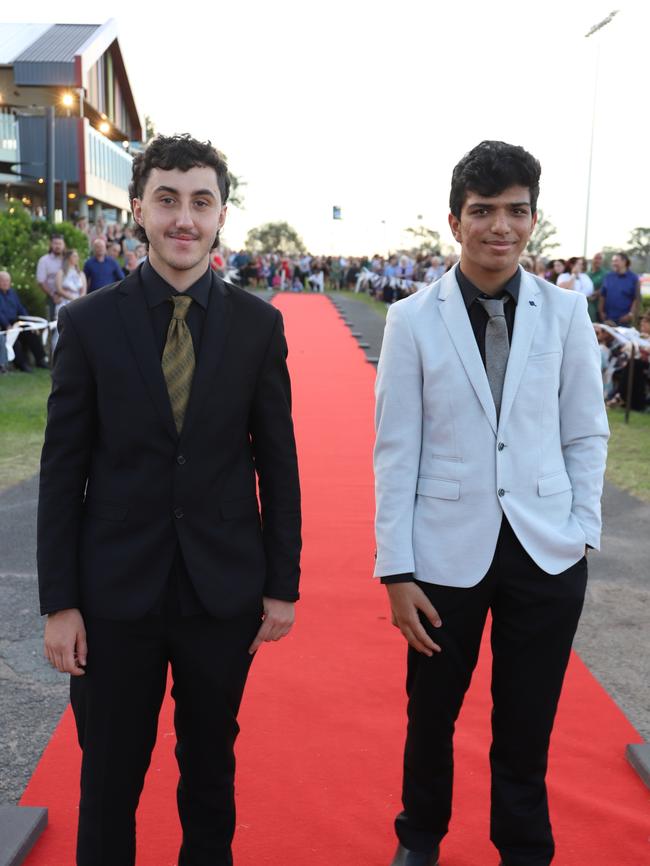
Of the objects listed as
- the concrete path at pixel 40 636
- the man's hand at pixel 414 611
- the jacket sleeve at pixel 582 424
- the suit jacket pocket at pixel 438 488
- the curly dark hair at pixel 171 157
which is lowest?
the concrete path at pixel 40 636

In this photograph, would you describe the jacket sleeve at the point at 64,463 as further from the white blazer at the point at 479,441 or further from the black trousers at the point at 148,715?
the white blazer at the point at 479,441

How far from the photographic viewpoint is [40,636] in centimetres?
424

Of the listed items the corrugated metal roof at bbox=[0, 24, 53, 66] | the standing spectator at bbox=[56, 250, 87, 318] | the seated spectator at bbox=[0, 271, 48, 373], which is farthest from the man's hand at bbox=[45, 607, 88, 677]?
the corrugated metal roof at bbox=[0, 24, 53, 66]

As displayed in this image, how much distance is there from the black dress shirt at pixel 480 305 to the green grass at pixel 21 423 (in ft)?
18.3

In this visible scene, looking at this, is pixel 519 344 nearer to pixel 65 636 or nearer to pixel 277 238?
pixel 65 636

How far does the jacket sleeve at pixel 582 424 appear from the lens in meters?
2.30

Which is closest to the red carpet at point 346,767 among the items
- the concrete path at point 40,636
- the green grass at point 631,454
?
the concrete path at point 40,636

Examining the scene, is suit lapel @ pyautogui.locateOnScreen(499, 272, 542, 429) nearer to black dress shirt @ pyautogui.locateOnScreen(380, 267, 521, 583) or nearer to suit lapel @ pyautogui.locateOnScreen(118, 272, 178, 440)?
black dress shirt @ pyautogui.locateOnScreen(380, 267, 521, 583)

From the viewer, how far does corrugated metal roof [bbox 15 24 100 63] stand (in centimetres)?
3956

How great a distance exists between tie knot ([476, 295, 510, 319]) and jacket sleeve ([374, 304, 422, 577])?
0.20 m

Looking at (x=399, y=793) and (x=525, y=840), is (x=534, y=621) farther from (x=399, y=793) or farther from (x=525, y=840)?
(x=399, y=793)

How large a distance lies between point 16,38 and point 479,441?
4546 centimetres

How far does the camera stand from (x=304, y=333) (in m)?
19.9

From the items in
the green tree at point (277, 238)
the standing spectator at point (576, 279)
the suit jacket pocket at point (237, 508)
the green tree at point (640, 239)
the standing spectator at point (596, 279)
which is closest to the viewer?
the suit jacket pocket at point (237, 508)
